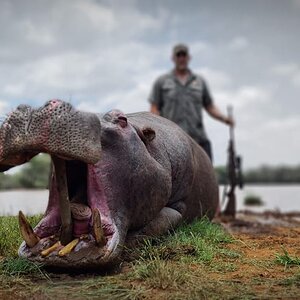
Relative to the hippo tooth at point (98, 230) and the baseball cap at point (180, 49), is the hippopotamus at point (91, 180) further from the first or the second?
the baseball cap at point (180, 49)

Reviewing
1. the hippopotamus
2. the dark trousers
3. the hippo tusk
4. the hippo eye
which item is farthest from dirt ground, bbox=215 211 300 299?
the dark trousers

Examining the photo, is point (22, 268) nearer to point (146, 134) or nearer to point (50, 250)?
point (50, 250)

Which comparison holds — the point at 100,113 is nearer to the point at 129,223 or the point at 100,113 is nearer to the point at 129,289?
the point at 129,223

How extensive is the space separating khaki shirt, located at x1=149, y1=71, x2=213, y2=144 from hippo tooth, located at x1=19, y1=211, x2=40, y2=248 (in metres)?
5.20

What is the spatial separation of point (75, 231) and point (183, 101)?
533cm

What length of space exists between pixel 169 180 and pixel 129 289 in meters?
1.49

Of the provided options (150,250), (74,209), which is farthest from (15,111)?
(150,250)

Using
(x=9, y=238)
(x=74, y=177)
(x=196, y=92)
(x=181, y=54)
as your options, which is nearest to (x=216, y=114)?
(x=196, y=92)

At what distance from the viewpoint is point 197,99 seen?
8875 mm

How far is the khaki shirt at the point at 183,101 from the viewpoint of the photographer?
344 inches

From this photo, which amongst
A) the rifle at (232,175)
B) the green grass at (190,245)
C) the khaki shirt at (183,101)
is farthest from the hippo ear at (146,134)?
the rifle at (232,175)

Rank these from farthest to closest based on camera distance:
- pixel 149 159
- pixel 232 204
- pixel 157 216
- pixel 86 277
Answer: pixel 232 204
pixel 157 216
pixel 149 159
pixel 86 277

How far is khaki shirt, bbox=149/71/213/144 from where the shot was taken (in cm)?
873

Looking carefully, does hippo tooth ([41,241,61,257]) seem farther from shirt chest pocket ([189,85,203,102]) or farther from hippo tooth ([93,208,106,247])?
shirt chest pocket ([189,85,203,102])
